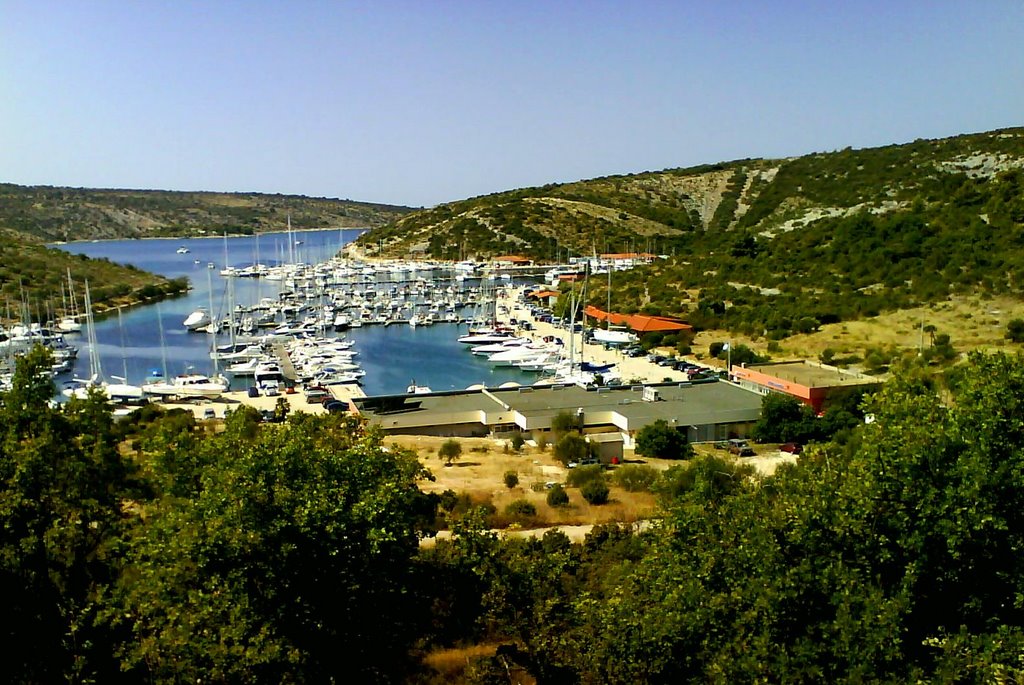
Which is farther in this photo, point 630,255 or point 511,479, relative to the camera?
point 630,255

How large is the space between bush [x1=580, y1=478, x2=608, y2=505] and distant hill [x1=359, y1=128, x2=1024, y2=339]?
26906 mm

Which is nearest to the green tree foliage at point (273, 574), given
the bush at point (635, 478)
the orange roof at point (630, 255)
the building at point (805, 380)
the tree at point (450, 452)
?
the bush at point (635, 478)

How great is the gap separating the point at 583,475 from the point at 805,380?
1455 cm

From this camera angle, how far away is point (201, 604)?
24.9 feet

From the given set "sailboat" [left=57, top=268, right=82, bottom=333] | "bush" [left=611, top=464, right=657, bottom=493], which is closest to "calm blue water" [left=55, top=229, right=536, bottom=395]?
"sailboat" [left=57, top=268, right=82, bottom=333]

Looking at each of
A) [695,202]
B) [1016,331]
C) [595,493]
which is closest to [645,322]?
[1016,331]

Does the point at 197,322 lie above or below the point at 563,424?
below

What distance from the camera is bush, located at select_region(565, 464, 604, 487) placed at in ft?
69.9

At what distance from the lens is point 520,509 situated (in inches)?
736

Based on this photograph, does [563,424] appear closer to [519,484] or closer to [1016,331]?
[519,484]

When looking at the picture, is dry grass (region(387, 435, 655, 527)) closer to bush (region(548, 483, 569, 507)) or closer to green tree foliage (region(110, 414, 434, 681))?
bush (region(548, 483, 569, 507))

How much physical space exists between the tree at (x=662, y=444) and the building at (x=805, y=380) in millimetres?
6978

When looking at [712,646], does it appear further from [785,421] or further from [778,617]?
[785,421]

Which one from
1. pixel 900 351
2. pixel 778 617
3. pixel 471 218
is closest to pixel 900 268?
pixel 900 351
